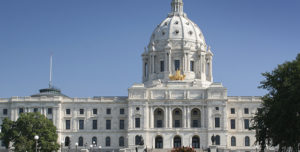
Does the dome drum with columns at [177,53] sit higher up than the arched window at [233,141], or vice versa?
the dome drum with columns at [177,53]

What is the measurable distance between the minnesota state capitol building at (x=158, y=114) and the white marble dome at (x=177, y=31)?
197 inches

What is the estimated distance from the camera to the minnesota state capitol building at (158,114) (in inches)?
4737

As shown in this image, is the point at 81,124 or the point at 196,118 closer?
the point at 196,118

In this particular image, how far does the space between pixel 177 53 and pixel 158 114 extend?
18.8 metres

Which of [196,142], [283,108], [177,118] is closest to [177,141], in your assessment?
[196,142]

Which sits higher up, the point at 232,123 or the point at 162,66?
the point at 162,66

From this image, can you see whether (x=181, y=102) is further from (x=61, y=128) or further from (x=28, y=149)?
(x=28, y=149)

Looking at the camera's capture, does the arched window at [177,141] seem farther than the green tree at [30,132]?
Yes

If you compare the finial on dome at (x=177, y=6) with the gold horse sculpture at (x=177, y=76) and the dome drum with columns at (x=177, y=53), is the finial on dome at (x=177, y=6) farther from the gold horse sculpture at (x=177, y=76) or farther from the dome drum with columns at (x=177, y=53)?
the gold horse sculpture at (x=177, y=76)

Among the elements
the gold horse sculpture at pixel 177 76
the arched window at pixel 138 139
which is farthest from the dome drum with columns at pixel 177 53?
the arched window at pixel 138 139

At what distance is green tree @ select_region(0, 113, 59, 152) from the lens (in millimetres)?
99938

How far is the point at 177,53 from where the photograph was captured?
135750 mm

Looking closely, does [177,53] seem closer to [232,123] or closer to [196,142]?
[232,123]

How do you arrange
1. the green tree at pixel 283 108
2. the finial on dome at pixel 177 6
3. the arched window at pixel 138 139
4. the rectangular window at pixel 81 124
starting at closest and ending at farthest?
1. the green tree at pixel 283 108
2. the arched window at pixel 138 139
3. the rectangular window at pixel 81 124
4. the finial on dome at pixel 177 6
